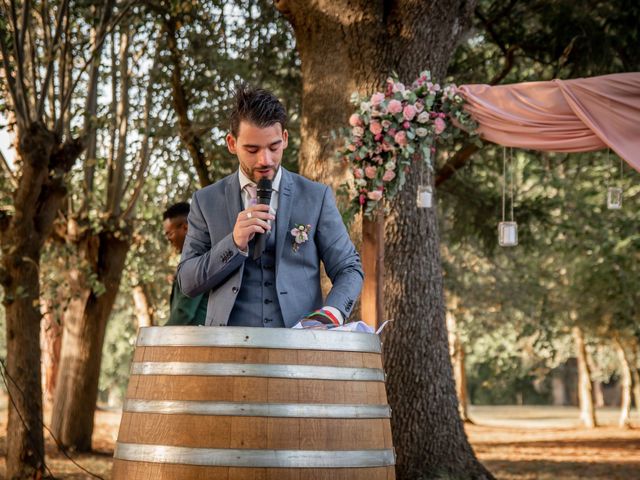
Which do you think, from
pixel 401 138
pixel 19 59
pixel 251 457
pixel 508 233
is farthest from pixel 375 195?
pixel 251 457

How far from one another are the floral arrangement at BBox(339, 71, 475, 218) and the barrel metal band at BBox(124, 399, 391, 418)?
428 cm

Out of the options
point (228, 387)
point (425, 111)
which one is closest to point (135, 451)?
point (228, 387)

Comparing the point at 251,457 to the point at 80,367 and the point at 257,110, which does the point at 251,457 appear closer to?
the point at 257,110

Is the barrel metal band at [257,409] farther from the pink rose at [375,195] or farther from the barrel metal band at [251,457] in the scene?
the pink rose at [375,195]

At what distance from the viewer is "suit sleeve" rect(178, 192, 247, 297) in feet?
10.9

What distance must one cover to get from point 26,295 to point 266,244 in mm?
6377

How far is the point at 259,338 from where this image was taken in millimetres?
3178

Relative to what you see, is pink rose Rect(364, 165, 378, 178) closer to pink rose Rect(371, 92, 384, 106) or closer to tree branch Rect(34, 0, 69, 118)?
pink rose Rect(371, 92, 384, 106)

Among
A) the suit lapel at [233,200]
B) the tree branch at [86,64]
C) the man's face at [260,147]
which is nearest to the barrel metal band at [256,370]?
the suit lapel at [233,200]

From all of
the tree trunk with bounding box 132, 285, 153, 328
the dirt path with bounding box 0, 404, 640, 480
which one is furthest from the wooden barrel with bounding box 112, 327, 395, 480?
the tree trunk with bounding box 132, 285, 153, 328

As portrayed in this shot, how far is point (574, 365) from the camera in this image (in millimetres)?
47219

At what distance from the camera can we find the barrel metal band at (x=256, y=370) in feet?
10.4

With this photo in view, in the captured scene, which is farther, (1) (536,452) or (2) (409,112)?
(1) (536,452)

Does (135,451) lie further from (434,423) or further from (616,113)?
(434,423)
